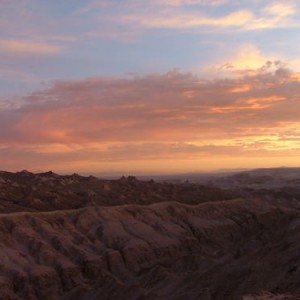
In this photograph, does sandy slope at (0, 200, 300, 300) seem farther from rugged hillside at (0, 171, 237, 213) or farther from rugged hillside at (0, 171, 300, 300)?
rugged hillside at (0, 171, 237, 213)

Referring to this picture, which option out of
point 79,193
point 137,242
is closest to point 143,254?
point 137,242

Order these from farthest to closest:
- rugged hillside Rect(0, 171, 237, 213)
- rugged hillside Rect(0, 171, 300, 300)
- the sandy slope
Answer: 1. rugged hillside Rect(0, 171, 237, 213)
2. rugged hillside Rect(0, 171, 300, 300)
3. the sandy slope

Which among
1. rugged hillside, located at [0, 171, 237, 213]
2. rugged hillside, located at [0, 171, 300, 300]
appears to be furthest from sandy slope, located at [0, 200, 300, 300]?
rugged hillside, located at [0, 171, 237, 213]

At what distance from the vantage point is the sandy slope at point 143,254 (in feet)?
131

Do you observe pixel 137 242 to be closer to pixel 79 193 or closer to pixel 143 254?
pixel 143 254

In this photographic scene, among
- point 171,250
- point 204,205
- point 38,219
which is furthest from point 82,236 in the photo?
point 204,205

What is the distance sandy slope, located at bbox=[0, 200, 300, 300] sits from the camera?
131ft

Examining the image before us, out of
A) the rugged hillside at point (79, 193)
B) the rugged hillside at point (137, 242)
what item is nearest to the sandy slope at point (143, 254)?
the rugged hillside at point (137, 242)

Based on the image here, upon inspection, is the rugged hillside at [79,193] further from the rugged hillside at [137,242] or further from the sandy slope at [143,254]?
the sandy slope at [143,254]

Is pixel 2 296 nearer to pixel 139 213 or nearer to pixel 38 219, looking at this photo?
pixel 38 219

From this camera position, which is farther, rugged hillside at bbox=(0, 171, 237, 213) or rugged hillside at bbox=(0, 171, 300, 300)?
rugged hillside at bbox=(0, 171, 237, 213)

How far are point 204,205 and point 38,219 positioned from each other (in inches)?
1004

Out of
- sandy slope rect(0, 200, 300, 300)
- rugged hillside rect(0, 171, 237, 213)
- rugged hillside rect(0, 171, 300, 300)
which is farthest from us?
rugged hillside rect(0, 171, 237, 213)

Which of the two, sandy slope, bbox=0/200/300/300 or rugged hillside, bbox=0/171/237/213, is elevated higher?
rugged hillside, bbox=0/171/237/213
